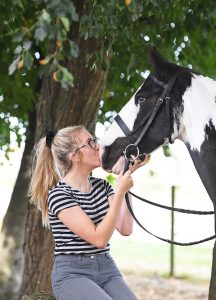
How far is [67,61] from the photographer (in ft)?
21.8

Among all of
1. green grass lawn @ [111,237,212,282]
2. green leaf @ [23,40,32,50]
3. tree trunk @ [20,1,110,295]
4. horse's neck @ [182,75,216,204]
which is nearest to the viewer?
green leaf @ [23,40,32,50]

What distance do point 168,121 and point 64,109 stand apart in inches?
112

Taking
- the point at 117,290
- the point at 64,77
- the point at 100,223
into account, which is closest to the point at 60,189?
the point at 100,223

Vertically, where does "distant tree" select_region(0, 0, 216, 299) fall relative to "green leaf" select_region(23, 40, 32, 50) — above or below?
above

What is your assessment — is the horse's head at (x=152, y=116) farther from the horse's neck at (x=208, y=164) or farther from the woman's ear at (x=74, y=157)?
the woman's ear at (x=74, y=157)

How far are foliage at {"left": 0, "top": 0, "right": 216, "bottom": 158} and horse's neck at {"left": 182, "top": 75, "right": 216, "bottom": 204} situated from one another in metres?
0.55

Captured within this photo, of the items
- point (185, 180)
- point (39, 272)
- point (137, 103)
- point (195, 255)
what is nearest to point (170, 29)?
point (39, 272)

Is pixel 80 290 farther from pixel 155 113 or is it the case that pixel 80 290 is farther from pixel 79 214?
pixel 155 113

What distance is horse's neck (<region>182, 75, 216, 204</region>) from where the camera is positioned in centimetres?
366

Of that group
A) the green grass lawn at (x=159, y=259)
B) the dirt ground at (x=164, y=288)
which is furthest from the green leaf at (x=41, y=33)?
the green grass lawn at (x=159, y=259)

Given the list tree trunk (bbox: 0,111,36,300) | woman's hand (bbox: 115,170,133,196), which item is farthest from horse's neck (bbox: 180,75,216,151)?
tree trunk (bbox: 0,111,36,300)

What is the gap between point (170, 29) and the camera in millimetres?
6699

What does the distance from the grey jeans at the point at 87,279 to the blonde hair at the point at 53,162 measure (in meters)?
0.46

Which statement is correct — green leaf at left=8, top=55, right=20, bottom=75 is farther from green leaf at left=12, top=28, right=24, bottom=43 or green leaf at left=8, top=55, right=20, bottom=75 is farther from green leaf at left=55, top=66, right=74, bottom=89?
green leaf at left=55, top=66, right=74, bottom=89
